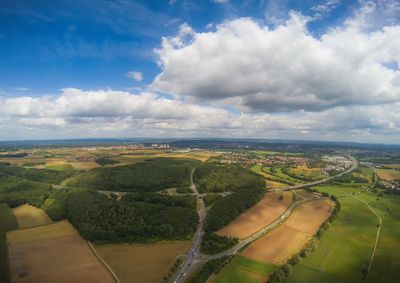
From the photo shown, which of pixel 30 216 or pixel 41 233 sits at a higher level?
pixel 30 216

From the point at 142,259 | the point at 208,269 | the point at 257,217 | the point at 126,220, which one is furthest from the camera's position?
the point at 257,217

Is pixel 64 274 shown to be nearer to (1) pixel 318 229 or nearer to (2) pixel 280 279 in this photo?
(2) pixel 280 279

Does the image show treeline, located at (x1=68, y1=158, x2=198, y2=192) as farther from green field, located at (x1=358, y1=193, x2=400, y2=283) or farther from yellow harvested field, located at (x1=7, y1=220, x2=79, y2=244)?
green field, located at (x1=358, y1=193, x2=400, y2=283)

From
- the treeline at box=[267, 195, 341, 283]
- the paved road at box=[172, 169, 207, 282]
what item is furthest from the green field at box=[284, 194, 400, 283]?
the paved road at box=[172, 169, 207, 282]

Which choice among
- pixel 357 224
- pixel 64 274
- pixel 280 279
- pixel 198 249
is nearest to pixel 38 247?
pixel 64 274

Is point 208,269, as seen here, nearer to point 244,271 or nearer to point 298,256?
point 244,271

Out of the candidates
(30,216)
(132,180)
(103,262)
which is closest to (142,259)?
(103,262)

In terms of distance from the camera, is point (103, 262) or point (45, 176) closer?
point (103, 262)
